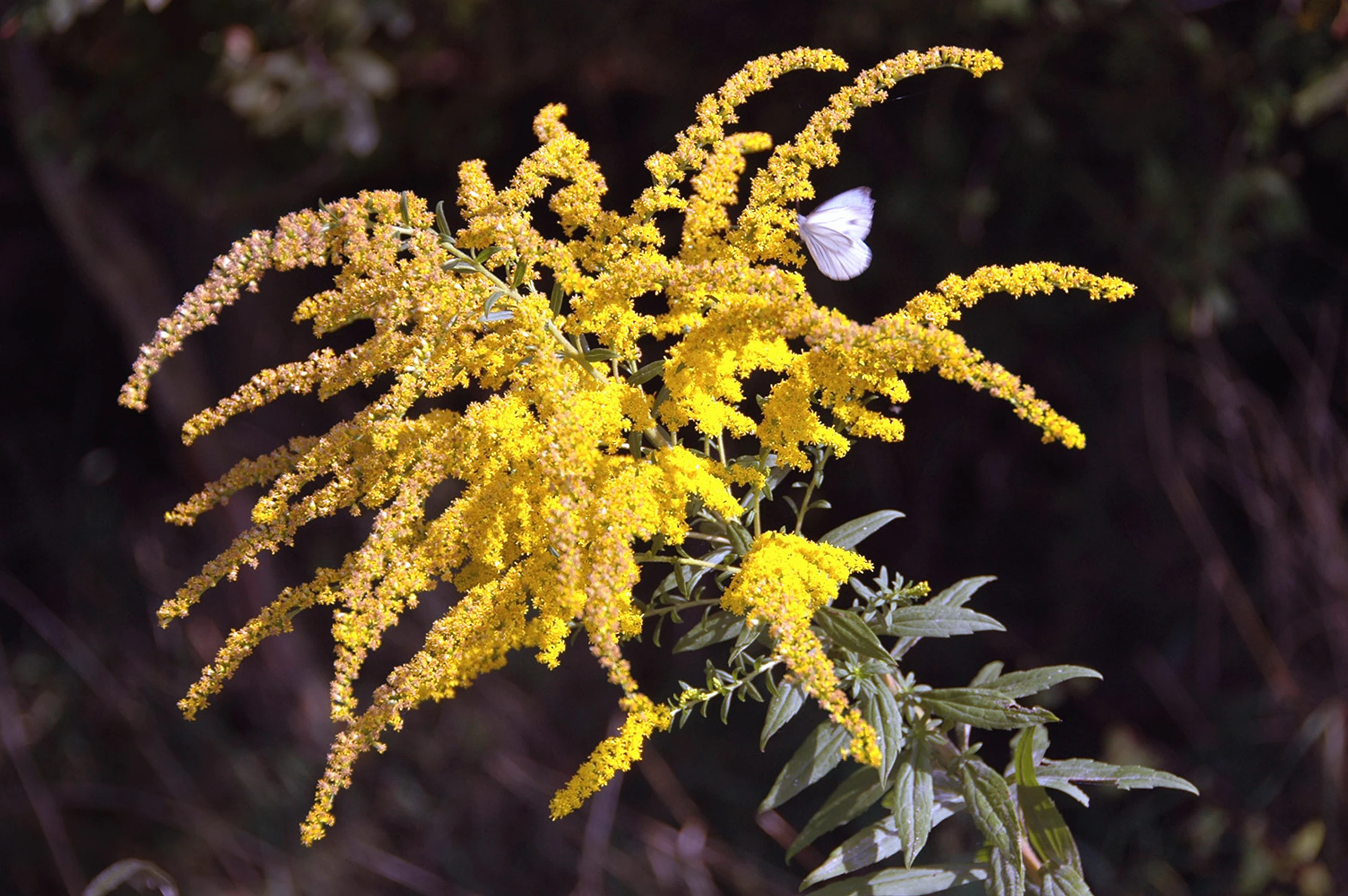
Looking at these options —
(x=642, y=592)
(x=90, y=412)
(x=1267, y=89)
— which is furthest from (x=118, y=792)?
(x=1267, y=89)

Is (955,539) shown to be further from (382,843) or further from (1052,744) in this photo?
(382,843)

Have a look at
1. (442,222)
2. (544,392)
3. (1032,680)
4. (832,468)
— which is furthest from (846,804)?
(832,468)

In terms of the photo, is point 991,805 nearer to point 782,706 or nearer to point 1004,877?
point 1004,877

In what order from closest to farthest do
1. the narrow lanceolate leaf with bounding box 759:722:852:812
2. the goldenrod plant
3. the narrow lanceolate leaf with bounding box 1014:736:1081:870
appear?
the goldenrod plant → the narrow lanceolate leaf with bounding box 1014:736:1081:870 → the narrow lanceolate leaf with bounding box 759:722:852:812

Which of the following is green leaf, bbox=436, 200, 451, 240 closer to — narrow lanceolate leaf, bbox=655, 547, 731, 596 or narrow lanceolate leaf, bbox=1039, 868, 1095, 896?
narrow lanceolate leaf, bbox=655, 547, 731, 596

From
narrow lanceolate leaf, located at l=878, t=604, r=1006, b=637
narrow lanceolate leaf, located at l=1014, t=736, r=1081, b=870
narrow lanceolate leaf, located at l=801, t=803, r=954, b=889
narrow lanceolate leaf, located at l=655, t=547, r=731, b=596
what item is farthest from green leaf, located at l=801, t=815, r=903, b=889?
narrow lanceolate leaf, located at l=655, t=547, r=731, b=596

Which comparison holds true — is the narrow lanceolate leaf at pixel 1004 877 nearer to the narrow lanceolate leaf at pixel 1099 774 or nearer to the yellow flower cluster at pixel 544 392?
→ the narrow lanceolate leaf at pixel 1099 774

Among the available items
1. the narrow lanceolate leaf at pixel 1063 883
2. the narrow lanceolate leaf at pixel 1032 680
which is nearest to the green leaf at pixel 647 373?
the narrow lanceolate leaf at pixel 1032 680
